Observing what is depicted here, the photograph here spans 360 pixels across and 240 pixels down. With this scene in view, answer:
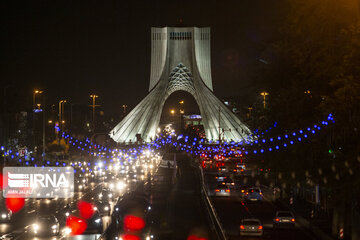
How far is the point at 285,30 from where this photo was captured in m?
18.9

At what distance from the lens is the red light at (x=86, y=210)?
25.2m

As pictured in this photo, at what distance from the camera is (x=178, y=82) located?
107 m

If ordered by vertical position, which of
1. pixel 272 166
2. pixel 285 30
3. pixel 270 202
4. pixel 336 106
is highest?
pixel 285 30

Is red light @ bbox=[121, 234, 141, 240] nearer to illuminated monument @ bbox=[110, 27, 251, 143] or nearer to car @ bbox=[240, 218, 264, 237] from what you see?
car @ bbox=[240, 218, 264, 237]

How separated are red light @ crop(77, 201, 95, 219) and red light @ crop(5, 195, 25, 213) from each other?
328 inches

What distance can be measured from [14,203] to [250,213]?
46.2ft

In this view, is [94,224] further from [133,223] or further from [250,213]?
[250,213]

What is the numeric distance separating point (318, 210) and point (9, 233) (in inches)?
670

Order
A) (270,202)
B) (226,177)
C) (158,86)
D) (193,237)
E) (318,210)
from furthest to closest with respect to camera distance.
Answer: (158,86), (226,177), (270,202), (318,210), (193,237)

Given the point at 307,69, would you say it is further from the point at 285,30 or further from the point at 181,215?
the point at 181,215

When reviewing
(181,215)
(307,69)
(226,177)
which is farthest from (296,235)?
(226,177)

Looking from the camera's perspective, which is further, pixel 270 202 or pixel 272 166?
pixel 270 202

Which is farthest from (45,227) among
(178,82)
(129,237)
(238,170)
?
(178,82)

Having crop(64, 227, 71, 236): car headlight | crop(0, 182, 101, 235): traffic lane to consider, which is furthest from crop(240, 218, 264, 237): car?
crop(0, 182, 101, 235): traffic lane
